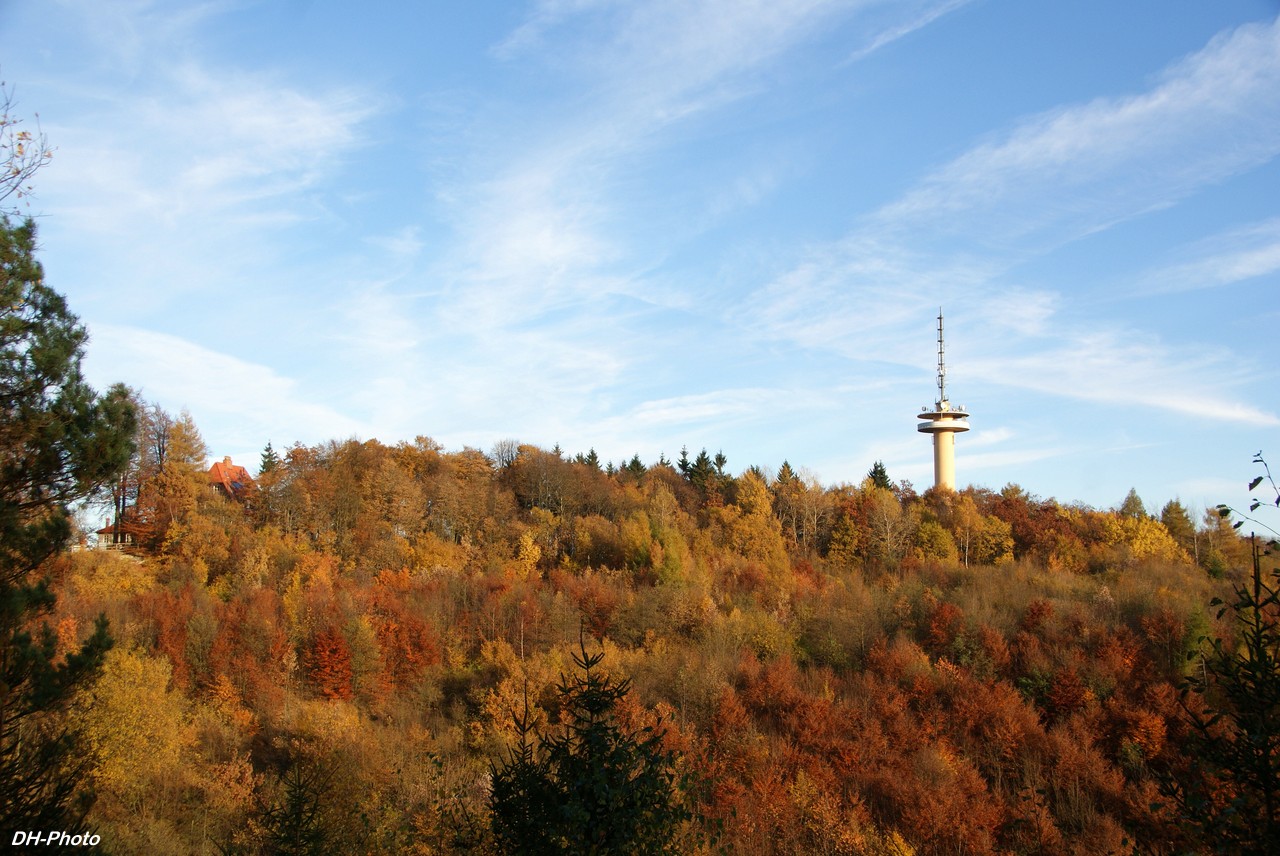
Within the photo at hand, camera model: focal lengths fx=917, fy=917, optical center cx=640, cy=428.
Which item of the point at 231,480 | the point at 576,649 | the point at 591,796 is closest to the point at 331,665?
the point at 576,649

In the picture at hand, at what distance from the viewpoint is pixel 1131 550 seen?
6538cm

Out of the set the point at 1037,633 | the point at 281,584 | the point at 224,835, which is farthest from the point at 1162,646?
the point at 281,584

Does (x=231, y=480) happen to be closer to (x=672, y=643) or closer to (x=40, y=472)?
(x=672, y=643)

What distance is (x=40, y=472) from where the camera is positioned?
469 inches

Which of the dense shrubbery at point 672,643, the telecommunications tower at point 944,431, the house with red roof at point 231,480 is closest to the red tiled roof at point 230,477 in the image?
the house with red roof at point 231,480

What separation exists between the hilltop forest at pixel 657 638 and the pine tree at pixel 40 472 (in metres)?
13.1

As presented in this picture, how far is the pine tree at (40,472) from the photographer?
434 inches

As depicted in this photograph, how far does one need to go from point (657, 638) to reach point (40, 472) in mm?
48724

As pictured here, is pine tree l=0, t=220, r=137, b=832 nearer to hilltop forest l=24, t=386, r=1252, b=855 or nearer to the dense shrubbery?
the dense shrubbery

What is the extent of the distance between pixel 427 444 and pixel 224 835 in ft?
149

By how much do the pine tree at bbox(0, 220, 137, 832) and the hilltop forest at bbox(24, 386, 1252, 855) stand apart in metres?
13.1

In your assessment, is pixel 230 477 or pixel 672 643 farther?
pixel 230 477

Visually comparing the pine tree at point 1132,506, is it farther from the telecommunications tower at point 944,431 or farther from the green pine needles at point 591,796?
the green pine needles at point 591,796

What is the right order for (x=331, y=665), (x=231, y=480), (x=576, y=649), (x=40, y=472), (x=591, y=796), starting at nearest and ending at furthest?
(x=591, y=796), (x=40, y=472), (x=331, y=665), (x=576, y=649), (x=231, y=480)
